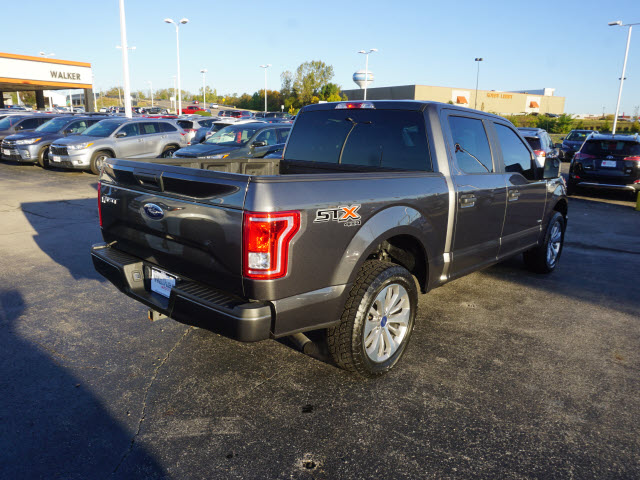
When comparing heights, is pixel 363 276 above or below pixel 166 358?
above

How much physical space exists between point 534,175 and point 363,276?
10.3 feet

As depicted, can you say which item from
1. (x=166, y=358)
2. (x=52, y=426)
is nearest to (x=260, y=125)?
(x=166, y=358)

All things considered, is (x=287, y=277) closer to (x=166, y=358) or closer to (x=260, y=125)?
(x=166, y=358)

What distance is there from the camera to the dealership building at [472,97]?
83.6m

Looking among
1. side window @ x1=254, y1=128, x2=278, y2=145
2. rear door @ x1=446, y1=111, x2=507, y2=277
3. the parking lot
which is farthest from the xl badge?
side window @ x1=254, y1=128, x2=278, y2=145

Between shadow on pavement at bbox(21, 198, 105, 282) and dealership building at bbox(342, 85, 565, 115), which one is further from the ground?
dealership building at bbox(342, 85, 565, 115)

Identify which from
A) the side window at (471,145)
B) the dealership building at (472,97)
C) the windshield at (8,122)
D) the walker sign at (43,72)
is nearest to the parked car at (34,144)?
the windshield at (8,122)

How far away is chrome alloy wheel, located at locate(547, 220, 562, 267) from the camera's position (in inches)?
235

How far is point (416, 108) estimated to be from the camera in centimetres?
392

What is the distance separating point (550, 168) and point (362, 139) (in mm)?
2460

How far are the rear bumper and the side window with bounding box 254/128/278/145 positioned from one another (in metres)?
9.77

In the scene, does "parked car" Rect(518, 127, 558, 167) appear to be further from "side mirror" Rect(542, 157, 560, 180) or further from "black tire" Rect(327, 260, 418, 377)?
"black tire" Rect(327, 260, 418, 377)

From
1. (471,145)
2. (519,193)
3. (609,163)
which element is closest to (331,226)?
(471,145)

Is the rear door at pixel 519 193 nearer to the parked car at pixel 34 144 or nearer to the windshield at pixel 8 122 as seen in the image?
the parked car at pixel 34 144
